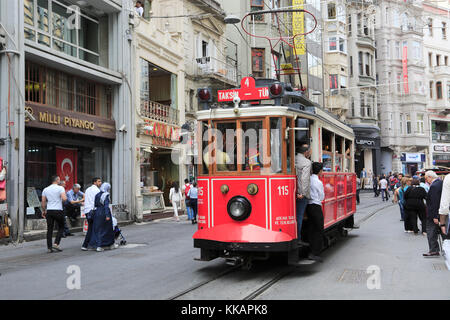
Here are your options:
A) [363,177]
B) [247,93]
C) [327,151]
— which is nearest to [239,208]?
[247,93]

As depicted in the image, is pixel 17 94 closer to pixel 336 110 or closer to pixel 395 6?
pixel 336 110

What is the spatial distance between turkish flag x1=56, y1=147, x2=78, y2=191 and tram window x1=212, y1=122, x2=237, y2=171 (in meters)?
9.70

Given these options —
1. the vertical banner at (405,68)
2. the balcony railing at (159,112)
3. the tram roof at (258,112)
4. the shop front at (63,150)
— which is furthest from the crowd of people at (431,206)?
the vertical banner at (405,68)

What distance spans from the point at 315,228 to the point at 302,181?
92 centimetres

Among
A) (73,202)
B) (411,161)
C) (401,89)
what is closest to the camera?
(73,202)

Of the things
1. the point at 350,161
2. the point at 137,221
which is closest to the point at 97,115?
the point at 137,221

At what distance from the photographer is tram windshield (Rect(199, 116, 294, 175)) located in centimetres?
812

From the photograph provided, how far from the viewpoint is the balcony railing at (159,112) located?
2130cm

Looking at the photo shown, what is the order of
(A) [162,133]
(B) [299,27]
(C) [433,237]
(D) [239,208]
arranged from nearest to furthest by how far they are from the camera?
1. (D) [239,208]
2. (C) [433,237]
3. (A) [162,133]
4. (B) [299,27]

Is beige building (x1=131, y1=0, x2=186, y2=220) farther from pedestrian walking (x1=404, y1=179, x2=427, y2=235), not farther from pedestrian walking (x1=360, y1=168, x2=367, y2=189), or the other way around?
pedestrian walking (x1=360, y1=168, x2=367, y2=189)

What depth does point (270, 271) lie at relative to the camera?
337 inches

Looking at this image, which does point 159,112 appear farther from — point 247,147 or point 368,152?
point 368,152

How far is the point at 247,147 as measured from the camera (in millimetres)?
8273

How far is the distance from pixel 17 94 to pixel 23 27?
2.10 m
